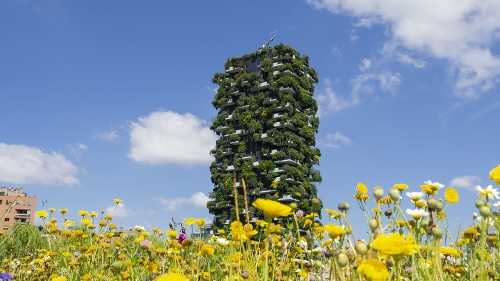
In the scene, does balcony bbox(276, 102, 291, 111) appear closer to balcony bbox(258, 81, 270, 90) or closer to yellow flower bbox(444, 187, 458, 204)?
balcony bbox(258, 81, 270, 90)

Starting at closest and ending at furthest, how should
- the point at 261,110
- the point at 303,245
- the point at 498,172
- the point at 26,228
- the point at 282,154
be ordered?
1. the point at 498,172
2. the point at 303,245
3. the point at 26,228
4. the point at 282,154
5. the point at 261,110

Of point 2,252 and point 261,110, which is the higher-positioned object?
point 261,110

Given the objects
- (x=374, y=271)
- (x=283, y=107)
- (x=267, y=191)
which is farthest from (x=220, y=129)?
(x=374, y=271)

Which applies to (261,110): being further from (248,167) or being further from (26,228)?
(26,228)

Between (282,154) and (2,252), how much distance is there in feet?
79.5

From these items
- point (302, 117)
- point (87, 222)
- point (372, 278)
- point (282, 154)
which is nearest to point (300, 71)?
point (302, 117)

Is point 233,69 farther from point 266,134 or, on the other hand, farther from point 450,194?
point 450,194

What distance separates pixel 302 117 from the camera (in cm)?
3183

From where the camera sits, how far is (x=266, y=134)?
106 ft

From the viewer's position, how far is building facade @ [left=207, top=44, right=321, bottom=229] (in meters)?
30.6

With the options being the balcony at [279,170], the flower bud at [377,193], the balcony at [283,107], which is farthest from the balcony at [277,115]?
the flower bud at [377,193]

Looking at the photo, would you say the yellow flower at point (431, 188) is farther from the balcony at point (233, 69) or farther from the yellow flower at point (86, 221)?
the balcony at point (233, 69)

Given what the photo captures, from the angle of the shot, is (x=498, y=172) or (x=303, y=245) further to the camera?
(x=303, y=245)

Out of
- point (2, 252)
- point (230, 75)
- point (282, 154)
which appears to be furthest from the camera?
point (230, 75)
